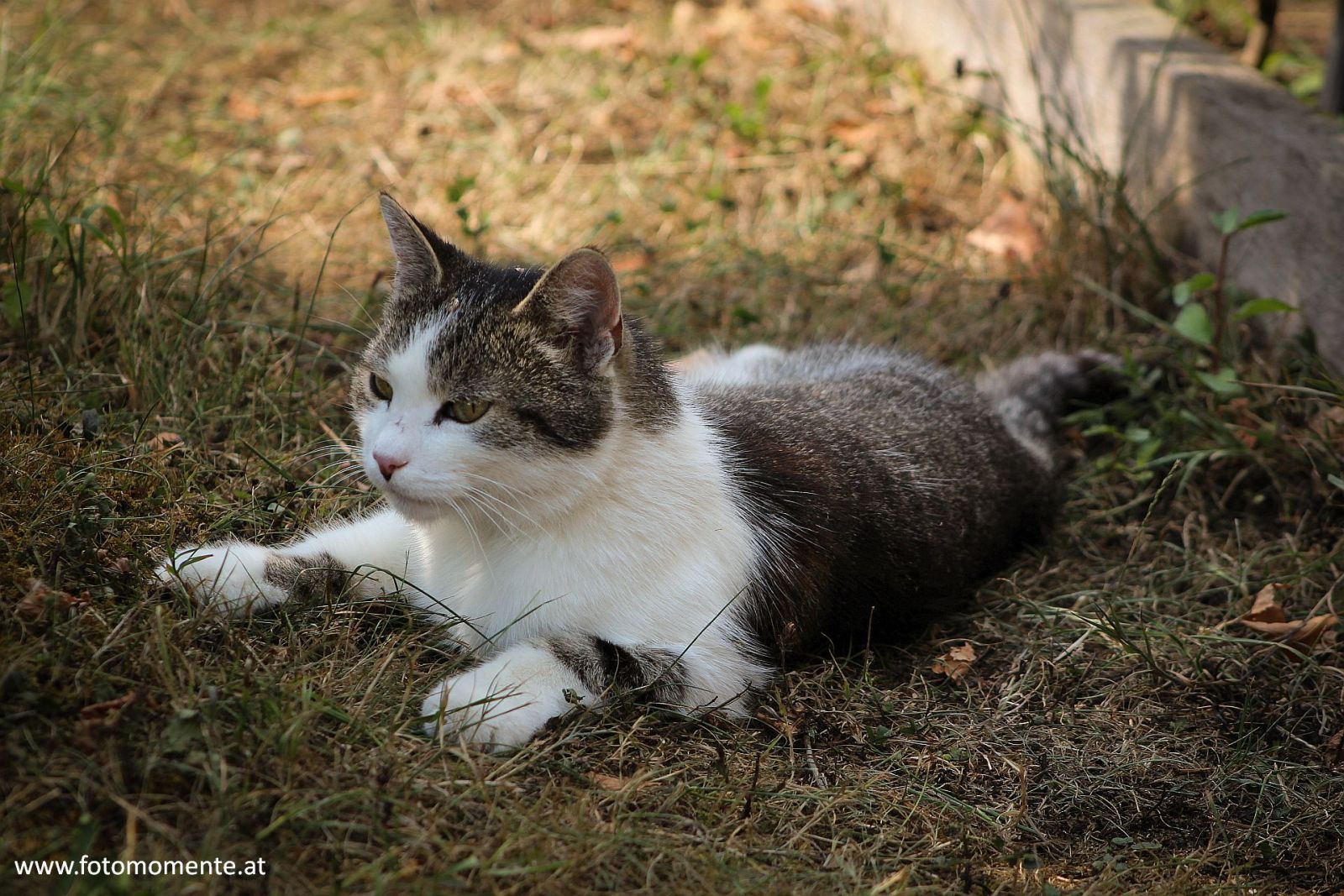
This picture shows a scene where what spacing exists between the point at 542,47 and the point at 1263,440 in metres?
4.20

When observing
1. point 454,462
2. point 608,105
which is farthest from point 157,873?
point 608,105

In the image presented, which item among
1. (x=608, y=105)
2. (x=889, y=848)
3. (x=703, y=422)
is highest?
(x=608, y=105)

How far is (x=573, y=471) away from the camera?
256 cm

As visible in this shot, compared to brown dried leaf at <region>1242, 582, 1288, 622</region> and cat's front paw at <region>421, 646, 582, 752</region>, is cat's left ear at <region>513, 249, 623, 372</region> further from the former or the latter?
brown dried leaf at <region>1242, 582, 1288, 622</region>

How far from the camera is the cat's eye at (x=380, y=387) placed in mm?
2642

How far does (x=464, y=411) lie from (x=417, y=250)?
18.9 inches

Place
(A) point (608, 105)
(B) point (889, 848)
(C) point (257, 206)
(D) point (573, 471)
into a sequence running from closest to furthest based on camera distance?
(B) point (889, 848) → (D) point (573, 471) → (C) point (257, 206) → (A) point (608, 105)

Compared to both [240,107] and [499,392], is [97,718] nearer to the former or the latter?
[499,392]

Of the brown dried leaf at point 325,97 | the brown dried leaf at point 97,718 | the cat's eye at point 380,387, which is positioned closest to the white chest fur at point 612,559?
the cat's eye at point 380,387

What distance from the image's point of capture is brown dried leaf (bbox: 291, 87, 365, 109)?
5508 mm

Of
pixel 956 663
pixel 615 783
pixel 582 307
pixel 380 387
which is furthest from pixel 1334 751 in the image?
pixel 380 387

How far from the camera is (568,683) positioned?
2494mm

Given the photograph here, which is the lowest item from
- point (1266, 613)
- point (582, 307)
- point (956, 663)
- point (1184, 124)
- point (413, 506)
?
point (956, 663)

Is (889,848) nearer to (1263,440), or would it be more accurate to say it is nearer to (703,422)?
(703,422)
